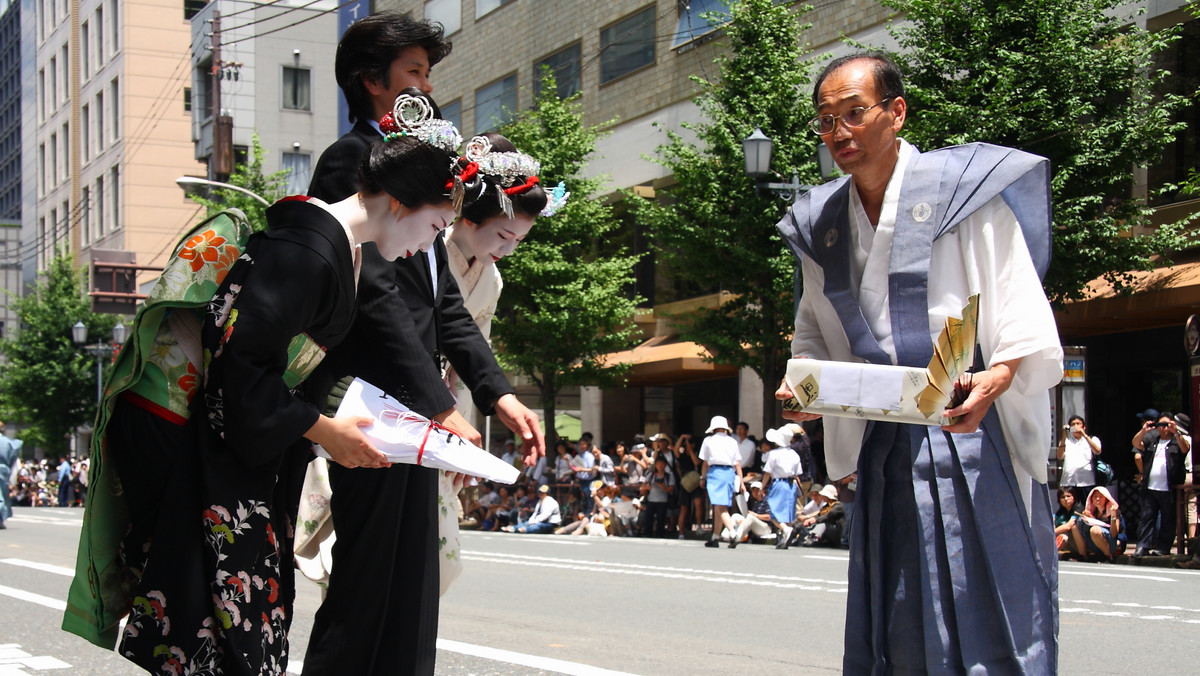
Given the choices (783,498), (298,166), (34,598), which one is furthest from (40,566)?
(298,166)

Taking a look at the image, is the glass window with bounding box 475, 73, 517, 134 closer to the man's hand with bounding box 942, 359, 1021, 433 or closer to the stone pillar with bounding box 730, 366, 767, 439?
the stone pillar with bounding box 730, 366, 767, 439

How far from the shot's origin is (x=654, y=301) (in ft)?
94.7

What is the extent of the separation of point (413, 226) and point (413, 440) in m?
0.53

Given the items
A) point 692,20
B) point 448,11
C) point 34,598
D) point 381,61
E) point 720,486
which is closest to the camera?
point 381,61

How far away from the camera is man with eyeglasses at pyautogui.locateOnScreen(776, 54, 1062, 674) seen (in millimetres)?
2959

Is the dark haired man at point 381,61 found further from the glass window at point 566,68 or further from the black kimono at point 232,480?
the glass window at point 566,68

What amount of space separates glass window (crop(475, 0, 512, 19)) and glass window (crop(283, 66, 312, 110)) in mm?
15814

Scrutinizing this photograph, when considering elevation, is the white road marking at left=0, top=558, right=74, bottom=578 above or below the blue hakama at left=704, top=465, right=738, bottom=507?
below

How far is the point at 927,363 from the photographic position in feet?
10.2

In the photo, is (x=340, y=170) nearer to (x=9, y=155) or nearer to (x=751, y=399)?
(x=751, y=399)

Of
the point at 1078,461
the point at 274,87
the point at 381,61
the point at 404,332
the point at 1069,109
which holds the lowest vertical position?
the point at 1078,461

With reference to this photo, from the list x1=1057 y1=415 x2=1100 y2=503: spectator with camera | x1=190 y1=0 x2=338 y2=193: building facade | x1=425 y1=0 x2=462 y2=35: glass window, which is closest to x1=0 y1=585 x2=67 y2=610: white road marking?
x1=1057 y1=415 x2=1100 y2=503: spectator with camera

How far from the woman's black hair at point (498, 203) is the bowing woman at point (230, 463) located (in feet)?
4.06

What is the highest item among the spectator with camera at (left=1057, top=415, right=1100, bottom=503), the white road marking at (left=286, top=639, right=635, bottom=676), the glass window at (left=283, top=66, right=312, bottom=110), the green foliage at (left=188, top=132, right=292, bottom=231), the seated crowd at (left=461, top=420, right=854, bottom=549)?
the glass window at (left=283, top=66, right=312, bottom=110)
